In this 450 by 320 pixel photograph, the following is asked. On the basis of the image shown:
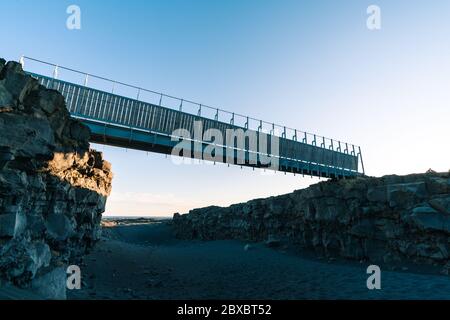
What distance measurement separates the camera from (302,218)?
88.5 ft

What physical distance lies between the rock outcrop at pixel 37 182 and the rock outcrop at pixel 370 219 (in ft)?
61.1

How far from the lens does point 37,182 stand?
413 inches

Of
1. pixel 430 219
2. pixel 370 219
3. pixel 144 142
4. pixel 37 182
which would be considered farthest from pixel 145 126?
pixel 430 219

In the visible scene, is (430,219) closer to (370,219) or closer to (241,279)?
(370,219)

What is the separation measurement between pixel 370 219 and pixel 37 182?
2094 centimetres

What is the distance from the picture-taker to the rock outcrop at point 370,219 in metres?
18.1

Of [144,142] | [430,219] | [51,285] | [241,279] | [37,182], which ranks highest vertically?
[144,142]

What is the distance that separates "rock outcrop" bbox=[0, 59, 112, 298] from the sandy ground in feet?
6.81

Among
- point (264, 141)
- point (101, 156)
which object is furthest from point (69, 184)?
point (264, 141)

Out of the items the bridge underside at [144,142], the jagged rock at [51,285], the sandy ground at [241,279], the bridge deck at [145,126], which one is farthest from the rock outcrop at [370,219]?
the jagged rock at [51,285]

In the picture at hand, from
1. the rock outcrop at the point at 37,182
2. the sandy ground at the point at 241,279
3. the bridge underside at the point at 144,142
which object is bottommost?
the sandy ground at the point at 241,279

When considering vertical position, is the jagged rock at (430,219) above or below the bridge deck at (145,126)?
below

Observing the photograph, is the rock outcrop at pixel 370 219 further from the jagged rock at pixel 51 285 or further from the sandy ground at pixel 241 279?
the jagged rock at pixel 51 285

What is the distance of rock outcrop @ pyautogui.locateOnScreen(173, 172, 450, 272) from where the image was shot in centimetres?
1814
